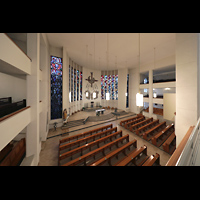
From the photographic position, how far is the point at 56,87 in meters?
6.36

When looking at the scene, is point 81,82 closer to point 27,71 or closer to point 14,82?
point 14,82

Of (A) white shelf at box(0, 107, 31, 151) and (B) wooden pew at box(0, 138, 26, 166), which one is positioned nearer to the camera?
(A) white shelf at box(0, 107, 31, 151)

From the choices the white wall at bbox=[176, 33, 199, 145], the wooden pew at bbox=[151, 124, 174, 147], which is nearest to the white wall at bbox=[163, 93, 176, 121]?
the wooden pew at bbox=[151, 124, 174, 147]

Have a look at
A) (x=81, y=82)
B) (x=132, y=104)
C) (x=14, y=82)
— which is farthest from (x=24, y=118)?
(x=132, y=104)

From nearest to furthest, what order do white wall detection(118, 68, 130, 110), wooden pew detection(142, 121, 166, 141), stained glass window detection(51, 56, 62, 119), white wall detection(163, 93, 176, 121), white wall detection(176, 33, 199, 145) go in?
white wall detection(176, 33, 199, 145) → wooden pew detection(142, 121, 166, 141) → white wall detection(163, 93, 176, 121) → stained glass window detection(51, 56, 62, 119) → white wall detection(118, 68, 130, 110)

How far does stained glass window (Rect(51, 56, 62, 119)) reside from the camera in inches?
246

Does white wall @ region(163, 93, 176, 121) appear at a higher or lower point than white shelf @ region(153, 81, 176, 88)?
lower

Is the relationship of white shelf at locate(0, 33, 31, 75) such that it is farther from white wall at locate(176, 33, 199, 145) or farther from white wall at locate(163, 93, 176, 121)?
white wall at locate(163, 93, 176, 121)

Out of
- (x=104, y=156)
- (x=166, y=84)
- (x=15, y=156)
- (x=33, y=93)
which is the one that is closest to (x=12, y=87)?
(x=33, y=93)

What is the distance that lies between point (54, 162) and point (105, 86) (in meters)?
12.0

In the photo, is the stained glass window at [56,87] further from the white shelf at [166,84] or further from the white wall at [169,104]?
the white shelf at [166,84]

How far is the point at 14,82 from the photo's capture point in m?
5.02

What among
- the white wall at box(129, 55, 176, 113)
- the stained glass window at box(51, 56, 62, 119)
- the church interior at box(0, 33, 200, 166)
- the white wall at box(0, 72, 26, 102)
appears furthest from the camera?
the white wall at box(129, 55, 176, 113)
